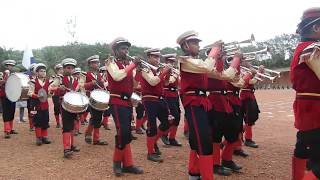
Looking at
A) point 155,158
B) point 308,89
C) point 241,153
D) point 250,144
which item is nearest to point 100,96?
point 155,158

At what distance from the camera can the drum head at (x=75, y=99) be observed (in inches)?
322

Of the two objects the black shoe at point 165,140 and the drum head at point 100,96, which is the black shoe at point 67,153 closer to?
the drum head at point 100,96

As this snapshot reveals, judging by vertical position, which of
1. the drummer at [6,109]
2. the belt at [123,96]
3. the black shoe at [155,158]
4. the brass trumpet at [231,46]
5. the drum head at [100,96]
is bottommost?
the black shoe at [155,158]

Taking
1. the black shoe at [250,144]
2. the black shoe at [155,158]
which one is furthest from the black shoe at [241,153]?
the black shoe at [155,158]

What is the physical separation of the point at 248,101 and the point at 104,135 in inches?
170

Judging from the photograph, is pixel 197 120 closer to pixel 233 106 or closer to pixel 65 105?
pixel 233 106

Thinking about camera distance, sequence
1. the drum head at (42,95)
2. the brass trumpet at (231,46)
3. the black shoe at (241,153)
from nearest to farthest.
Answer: the brass trumpet at (231,46)
the black shoe at (241,153)
the drum head at (42,95)

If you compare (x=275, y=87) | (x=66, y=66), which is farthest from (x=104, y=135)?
(x=275, y=87)

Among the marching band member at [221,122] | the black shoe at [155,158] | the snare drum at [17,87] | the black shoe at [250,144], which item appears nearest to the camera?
the marching band member at [221,122]

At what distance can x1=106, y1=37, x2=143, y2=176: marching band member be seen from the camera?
263 inches

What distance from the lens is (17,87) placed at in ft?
33.0

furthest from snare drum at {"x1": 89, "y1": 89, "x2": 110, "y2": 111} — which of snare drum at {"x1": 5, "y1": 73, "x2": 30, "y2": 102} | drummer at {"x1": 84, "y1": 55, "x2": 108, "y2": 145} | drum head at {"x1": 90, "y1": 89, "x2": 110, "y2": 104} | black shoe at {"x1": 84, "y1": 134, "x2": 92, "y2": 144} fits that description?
snare drum at {"x1": 5, "y1": 73, "x2": 30, "y2": 102}

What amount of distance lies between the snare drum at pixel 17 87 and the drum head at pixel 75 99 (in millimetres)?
2007

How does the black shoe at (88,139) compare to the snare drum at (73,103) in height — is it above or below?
below
